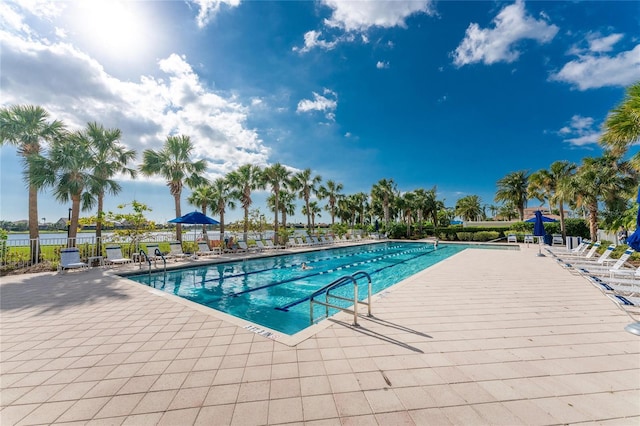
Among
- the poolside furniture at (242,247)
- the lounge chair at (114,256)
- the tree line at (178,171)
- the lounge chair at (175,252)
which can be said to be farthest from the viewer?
the poolside furniture at (242,247)

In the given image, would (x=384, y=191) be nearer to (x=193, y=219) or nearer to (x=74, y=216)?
(x=193, y=219)

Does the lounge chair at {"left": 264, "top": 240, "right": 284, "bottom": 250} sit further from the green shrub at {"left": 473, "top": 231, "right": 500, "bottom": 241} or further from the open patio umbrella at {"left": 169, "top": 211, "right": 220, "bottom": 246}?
the green shrub at {"left": 473, "top": 231, "right": 500, "bottom": 241}

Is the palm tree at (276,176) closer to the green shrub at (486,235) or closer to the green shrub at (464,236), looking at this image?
the green shrub at (464,236)

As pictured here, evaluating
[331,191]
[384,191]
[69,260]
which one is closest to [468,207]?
[384,191]

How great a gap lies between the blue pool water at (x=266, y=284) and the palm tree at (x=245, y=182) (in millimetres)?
7815

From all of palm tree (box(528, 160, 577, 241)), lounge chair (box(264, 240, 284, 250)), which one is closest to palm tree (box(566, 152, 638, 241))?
palm tree (box(528, 160, 577, 241))

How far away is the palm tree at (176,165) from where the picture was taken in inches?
527

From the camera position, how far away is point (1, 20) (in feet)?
18.8

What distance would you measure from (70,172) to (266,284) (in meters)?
8.65

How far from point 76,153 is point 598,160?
25601mm

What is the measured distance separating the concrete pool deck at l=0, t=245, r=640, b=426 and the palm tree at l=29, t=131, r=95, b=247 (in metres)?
6.62

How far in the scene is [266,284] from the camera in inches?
310

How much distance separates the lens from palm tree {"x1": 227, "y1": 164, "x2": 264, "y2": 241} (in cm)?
1905

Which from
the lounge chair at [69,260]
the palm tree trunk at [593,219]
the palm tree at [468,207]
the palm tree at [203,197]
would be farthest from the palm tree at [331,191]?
the palm tree at [468,207]
